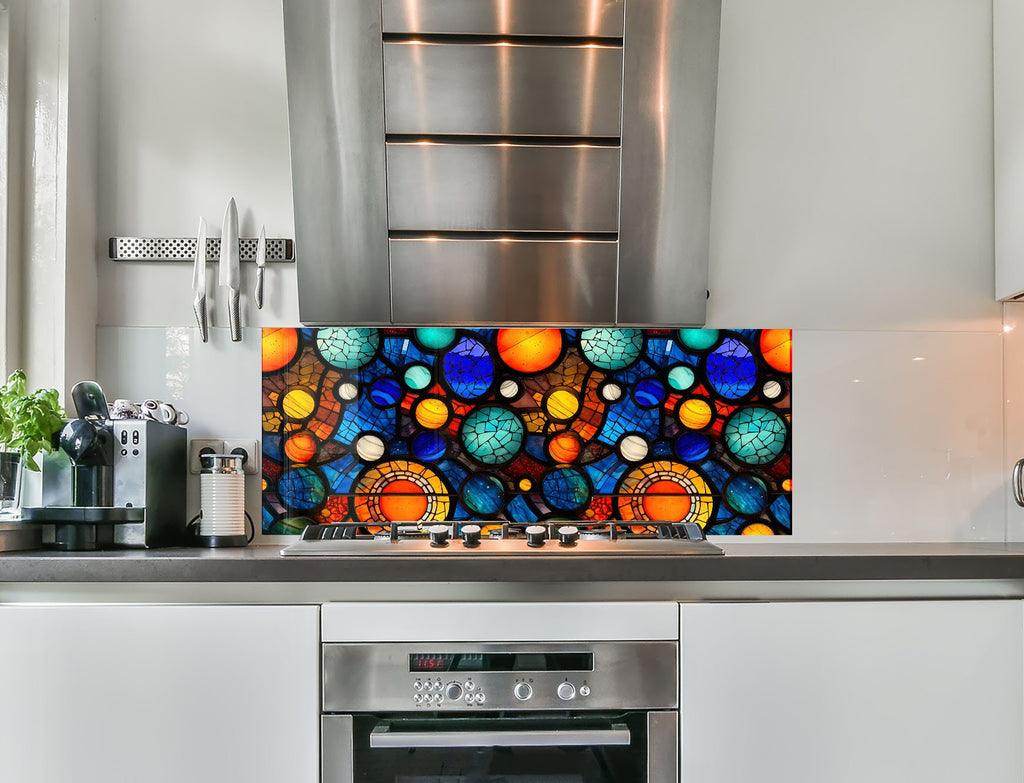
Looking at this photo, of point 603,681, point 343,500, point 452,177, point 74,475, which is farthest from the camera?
point 343,500

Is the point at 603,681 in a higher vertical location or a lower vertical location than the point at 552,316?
lower

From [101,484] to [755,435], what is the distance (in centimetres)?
151

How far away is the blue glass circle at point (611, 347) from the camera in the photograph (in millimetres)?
2102

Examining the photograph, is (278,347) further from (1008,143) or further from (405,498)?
(1008,143)

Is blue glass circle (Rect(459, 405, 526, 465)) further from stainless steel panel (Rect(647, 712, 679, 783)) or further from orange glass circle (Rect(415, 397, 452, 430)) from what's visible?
stainless steel panel (Rect(647, 712, 679, 783))

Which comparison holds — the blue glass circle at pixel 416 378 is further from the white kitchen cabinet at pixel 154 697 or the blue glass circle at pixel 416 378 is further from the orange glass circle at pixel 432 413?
the white kitchen cabinet at pixel 154 697

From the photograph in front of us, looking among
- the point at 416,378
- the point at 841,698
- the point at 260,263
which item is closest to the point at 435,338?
the point at 416,378

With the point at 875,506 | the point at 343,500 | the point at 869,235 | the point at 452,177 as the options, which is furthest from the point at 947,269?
the point at 343,500

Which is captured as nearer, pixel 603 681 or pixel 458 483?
pixel 603 681

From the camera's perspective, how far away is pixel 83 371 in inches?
79.1

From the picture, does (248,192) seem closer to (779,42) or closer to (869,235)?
(779,42)

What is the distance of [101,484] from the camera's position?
1743 millimetres

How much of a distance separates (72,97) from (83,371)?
64 cm

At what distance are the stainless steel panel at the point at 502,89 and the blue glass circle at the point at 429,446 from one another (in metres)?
0.72
